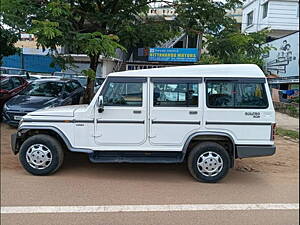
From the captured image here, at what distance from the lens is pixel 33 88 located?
9.73 metres

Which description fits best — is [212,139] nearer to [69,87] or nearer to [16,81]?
Result: [69,87]

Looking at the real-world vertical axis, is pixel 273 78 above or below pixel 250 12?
below

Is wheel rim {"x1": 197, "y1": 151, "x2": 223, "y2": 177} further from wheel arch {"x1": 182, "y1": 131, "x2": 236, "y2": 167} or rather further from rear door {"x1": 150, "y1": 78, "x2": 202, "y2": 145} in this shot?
rear door {"x1": 150, "y1": 78, "x2": 202, "y2": 145}

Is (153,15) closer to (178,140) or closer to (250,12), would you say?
(178,140)

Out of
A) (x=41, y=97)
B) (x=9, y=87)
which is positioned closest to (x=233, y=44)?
(x=41, y=97)

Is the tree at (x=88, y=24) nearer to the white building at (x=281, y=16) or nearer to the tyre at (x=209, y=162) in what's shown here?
the tyre at (x=209, y=162)

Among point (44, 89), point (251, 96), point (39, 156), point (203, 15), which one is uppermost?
point (203, 15)

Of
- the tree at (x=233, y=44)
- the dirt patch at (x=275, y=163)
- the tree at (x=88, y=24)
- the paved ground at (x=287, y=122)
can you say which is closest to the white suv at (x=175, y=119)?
the dirt patch at (x=275, y=163)

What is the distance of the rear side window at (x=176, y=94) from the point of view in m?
5.10

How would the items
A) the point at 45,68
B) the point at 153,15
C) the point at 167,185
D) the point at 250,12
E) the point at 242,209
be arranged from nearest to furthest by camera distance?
the point at 242,209, the point at 167,185, the point at 153,15, the point at 45,68, the point at 250,12

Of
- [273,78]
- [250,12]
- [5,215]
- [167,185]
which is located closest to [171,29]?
[167,185]

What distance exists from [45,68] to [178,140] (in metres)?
24.4

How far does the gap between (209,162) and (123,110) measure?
1.71 meters

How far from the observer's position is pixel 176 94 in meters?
5.11
